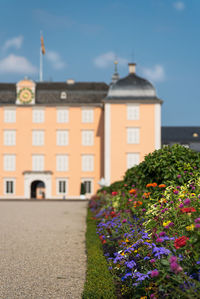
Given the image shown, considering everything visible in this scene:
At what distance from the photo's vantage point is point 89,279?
4.66m

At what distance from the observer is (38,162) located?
34.1 meters

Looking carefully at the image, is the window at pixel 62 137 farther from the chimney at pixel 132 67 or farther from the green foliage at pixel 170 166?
the green foliage at pixel 170 166

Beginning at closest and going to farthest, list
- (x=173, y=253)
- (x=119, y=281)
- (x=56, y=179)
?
(x=173, y=253) → (x=119, y=281) → (x=56, y=179)

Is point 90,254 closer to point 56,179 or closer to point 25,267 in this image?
point 25,267

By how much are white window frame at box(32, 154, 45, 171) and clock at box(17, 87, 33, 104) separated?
5.13 meters

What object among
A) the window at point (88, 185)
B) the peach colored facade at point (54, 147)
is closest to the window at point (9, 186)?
the peach colored facade at point (54, 147)

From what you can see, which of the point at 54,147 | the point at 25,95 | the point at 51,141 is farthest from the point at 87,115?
the point at 25,95

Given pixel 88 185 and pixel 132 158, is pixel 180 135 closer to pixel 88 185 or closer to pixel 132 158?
pixel 132 158

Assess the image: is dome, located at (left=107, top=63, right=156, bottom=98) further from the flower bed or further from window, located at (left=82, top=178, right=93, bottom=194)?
the flower bed

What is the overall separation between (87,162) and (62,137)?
3.29 meters

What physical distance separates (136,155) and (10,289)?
27580 mm

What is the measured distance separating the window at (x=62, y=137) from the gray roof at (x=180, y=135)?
16829mm

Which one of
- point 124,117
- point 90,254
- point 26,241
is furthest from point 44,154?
point 90,254

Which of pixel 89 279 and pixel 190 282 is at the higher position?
pixel 190 282
